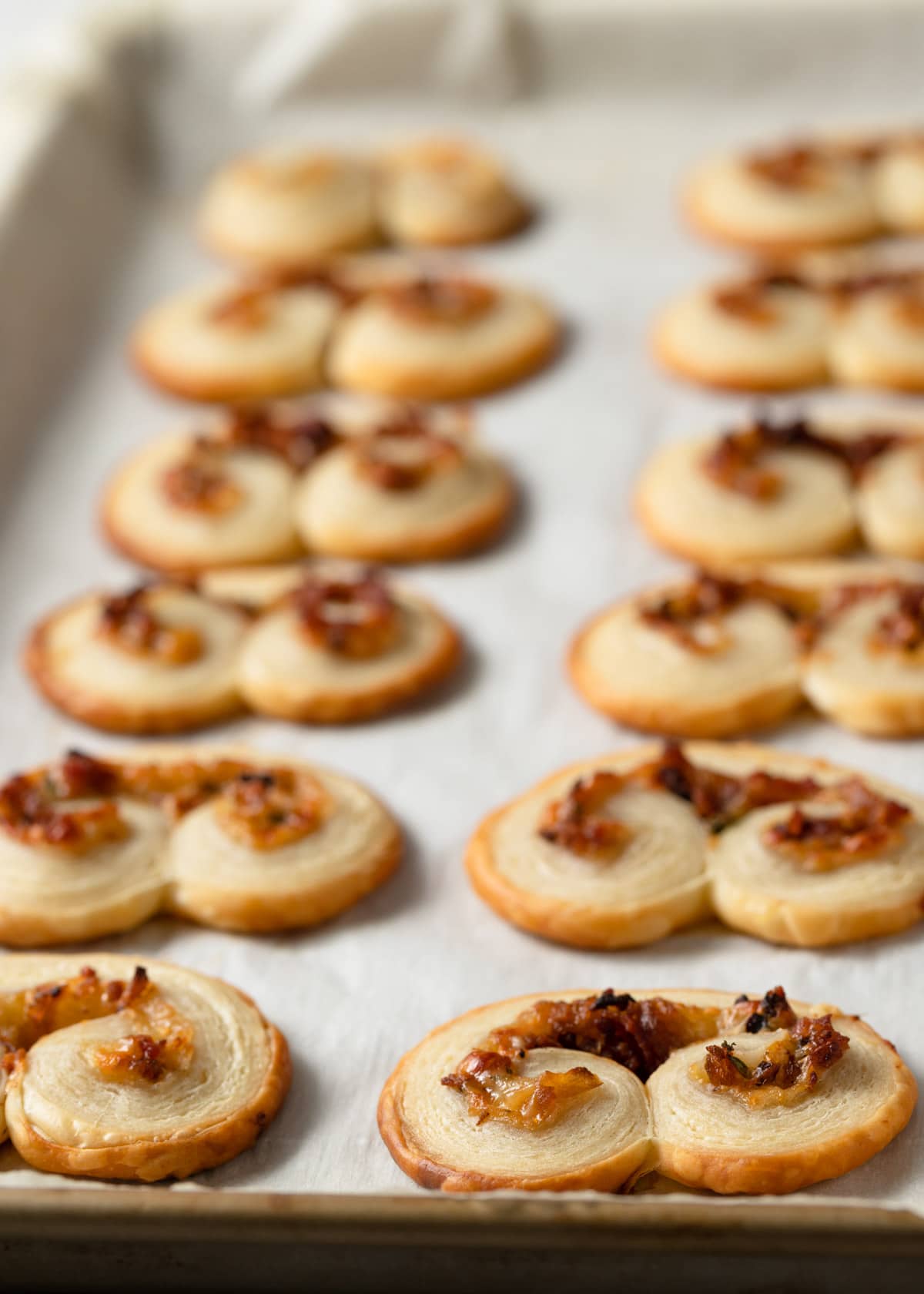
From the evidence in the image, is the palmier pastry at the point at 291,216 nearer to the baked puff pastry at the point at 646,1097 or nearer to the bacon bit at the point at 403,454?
the bacon bit at the point at 403,454

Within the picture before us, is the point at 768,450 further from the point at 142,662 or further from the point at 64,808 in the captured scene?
the point at 64,808

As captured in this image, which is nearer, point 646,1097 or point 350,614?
point 646,1097

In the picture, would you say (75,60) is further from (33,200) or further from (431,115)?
(431,115)

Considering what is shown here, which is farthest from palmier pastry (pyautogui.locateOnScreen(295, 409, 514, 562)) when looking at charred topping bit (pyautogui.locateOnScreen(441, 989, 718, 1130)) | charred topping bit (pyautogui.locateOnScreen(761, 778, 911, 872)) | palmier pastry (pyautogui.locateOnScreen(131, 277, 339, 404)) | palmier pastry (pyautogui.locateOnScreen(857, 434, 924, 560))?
charred topping bit (pyautogui.locateOnScreen(441, 989, 718, 1130))

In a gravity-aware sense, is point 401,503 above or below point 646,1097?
above

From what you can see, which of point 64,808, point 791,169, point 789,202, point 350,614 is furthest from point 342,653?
point 791,169

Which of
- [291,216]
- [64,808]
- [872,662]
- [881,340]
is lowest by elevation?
[872,662]

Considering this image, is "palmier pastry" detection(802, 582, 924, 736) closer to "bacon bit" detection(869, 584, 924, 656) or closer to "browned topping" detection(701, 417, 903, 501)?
"bacon bit" detection(869, 584, 924, 656)

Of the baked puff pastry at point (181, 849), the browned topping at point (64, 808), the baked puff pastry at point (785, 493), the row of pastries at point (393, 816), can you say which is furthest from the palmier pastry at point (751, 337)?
the browned topping at point (64, 808)
